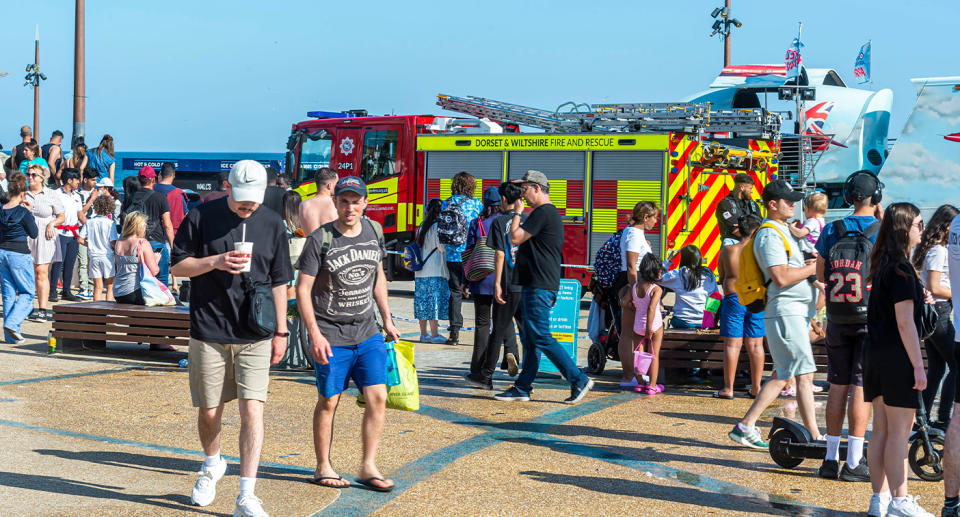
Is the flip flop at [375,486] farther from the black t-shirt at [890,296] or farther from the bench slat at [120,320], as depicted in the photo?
the bench slat at [120,320]

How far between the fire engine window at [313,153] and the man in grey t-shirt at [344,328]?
12.9 m

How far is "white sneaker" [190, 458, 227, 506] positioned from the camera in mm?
5211

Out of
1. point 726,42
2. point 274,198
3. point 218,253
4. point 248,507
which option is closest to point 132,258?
point 274,198

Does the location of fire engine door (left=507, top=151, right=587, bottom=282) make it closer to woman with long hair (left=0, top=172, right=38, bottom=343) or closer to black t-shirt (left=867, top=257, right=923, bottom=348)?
woman with long hair (left=0, top=172, right=38, bottom=343)

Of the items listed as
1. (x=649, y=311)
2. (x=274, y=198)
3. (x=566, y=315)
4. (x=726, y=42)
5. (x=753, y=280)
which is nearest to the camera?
(x=753, y=280)

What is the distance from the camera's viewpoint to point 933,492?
5.87 m

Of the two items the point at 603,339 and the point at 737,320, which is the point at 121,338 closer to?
the point at 603,339

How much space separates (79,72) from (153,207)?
9.15 meters

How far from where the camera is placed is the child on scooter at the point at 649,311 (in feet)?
29.0

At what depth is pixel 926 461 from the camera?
6.07 meters

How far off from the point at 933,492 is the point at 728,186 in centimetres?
1097

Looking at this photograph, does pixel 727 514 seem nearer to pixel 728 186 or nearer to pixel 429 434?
pixel 429 434

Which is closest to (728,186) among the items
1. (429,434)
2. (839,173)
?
(839,173)

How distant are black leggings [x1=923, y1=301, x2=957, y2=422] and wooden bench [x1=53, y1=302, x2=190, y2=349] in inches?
238
